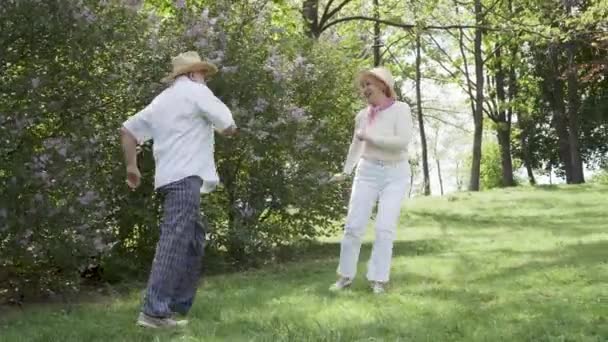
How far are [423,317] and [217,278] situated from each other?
12.7 ft

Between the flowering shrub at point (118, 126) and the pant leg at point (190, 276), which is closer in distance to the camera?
the pant leg at point (190, 276)

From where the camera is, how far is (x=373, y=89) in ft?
23.4

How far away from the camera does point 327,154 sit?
11648 millimetres

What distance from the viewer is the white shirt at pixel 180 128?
18.1ft

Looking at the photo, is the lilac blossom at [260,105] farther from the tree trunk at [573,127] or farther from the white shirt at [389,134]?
the tree trunk at [573,127]

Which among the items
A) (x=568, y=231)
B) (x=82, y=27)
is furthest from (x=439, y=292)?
(x=568, y=231)

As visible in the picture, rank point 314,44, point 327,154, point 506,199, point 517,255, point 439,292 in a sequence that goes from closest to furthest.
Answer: point 439,292
point 517,255
point 327,154
point 314,44
point 506,199

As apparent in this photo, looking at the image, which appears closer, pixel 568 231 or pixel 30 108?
pixel 30 108

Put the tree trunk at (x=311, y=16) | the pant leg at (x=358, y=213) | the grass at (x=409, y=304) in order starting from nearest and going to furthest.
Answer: the grass at (x=409, y=304)
the pant leg at (x=358, y=213)
the tree trunk at (x=311, y=16)

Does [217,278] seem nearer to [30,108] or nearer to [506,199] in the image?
[30,108]

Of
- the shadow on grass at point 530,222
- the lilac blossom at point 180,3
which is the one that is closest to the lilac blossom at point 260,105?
the lilac blossom at point 180,3

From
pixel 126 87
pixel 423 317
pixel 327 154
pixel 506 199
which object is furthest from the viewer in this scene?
pixel 506 199

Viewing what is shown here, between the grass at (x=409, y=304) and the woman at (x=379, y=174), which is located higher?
the woman at (x=379, y=174)

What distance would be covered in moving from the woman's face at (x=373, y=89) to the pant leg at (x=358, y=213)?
577mm
